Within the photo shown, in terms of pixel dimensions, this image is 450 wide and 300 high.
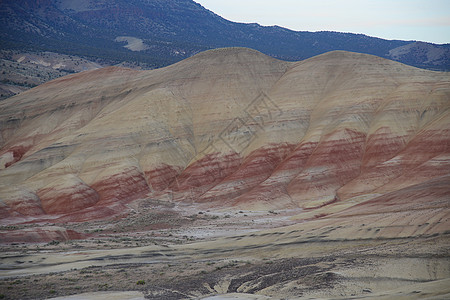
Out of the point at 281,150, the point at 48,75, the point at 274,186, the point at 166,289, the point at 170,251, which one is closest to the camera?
the point at 166,289

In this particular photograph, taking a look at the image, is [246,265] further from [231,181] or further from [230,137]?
[230,137]

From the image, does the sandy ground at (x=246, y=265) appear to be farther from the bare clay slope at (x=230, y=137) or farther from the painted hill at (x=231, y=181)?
the bare clay slope at (x=230, y=137)

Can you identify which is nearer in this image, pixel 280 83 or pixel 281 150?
pixel 281 150

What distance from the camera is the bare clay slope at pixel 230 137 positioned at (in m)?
65.3

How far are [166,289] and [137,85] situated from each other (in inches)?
2563

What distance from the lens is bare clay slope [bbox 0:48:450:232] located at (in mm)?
65312

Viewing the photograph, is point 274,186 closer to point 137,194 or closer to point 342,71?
point 137,194

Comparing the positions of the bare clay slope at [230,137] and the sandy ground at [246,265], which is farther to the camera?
the bare clay slope at [230,137]

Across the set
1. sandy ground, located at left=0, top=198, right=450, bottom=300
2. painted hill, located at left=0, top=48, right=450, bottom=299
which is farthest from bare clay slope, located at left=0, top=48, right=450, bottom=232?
sandy ground, located at left=0, top=198, right=450, bottom=300

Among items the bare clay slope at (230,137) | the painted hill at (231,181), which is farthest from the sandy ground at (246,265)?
the bare clay slope at (230,137)

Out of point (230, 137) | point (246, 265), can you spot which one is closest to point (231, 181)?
point (230, 137)

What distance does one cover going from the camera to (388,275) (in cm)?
2702

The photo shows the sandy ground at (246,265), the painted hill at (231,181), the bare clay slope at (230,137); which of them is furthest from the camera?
the bare clay slope at (230,137)

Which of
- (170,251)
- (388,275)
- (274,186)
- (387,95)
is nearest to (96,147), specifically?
(274,186)
